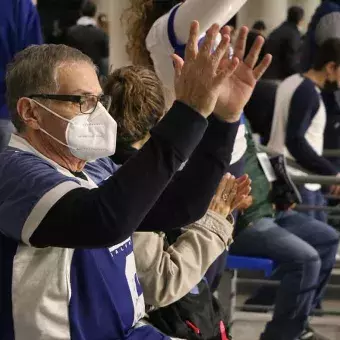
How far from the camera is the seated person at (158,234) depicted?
2197 millimetres

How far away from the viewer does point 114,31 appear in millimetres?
5797

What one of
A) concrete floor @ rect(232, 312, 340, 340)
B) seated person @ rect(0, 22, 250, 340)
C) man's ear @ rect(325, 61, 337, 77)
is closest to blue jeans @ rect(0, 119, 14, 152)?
seated person @ rect(0, 22, 250, 340)

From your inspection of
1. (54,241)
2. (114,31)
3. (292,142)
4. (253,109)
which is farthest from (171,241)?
(114,31)

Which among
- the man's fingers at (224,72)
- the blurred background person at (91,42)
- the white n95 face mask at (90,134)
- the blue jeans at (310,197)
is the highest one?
the man's fingers at (224,72)

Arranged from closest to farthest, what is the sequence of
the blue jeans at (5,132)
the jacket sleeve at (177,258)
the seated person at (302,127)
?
the jacket sleeve at (177,258) → the blue jeans at (5,132) → the seated person at (302,127)

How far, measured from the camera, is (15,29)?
2961 millimetres

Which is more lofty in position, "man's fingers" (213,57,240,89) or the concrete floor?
"man's fingers" (213,57,240,89)

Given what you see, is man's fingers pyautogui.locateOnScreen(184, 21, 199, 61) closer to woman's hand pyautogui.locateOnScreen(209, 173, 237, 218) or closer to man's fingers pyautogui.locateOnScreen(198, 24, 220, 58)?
man's fingers pyautogui.locateOnScreen(198, 24, 220, 58)

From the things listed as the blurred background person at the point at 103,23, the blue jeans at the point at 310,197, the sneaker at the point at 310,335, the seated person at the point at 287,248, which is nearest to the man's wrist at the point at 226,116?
the seated person at the point at 287,248

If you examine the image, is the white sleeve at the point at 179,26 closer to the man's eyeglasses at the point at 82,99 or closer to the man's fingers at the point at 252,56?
the man's fingers at the point at 252,56

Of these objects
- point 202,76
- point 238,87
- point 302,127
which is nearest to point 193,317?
point 238,87

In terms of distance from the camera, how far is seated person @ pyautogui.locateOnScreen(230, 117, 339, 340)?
3.58 meters

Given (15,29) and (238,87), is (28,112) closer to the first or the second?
(238,87)

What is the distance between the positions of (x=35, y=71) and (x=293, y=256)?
220cm
